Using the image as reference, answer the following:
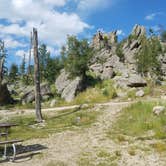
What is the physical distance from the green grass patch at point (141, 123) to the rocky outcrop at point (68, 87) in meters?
11.6

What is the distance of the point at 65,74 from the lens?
39906 millimetres

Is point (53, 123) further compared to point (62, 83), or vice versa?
point (62, 83)

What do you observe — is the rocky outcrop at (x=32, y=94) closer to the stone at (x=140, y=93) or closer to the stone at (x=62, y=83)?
the stone at (x=62, y=83)

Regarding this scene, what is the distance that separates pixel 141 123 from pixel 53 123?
5.65 meters

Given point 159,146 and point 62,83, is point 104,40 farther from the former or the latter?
point 159,146

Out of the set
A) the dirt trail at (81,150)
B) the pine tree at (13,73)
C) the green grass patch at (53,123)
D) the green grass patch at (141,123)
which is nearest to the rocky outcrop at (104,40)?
the pine tree at (13,73)

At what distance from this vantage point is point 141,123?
59.1ft

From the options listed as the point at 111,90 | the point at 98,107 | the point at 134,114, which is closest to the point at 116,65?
the point at 111,90

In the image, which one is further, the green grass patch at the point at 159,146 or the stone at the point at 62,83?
the stone at the point at 62,83

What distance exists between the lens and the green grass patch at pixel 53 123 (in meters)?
17.6

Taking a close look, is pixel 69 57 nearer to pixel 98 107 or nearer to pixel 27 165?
pixel 98 107

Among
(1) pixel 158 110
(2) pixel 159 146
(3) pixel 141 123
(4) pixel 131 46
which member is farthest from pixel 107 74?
(4) pixel 131 46

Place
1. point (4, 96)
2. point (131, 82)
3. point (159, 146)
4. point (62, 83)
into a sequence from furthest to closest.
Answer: point (62, 83) → point (4, 96) → point (131, 82) → point (159, 146)

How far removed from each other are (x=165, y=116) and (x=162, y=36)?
4952cm
